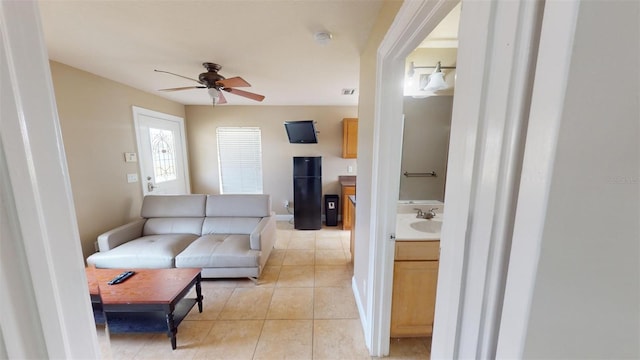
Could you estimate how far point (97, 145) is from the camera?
2.52 meters

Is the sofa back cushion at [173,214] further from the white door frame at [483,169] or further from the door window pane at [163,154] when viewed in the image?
the white door frame at [483,169]

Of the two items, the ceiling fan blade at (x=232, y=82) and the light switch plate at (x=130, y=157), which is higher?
the ceiling fan blade at (x=232, y=82)

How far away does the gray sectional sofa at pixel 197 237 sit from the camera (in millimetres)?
2205

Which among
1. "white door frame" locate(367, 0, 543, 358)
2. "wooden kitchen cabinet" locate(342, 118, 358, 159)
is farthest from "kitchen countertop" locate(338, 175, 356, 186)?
"white door frame" locate(367, 0, 543, 358)

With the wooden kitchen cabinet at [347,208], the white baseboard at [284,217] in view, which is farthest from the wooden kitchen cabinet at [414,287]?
the white baseboard at [284,217]

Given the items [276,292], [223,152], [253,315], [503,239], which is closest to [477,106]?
[503,239]

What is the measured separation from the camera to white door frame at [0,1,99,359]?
0.32 metres

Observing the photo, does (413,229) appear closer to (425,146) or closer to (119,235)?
(425,146)

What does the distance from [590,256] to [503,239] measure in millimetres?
81

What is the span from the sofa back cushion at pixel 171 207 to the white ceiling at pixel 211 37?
151 centimetres

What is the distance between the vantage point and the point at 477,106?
35 cm

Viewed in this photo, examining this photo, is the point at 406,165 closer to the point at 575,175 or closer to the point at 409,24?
the point at 409,24

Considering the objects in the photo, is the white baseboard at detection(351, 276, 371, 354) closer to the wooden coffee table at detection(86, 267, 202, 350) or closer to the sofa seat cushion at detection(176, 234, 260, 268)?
the sofa seat cushion at detection(176, 234, 260, 268)

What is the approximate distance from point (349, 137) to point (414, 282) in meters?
2.90
